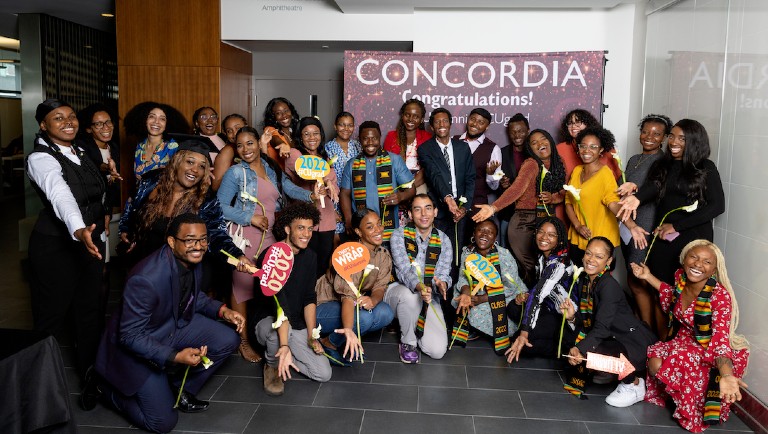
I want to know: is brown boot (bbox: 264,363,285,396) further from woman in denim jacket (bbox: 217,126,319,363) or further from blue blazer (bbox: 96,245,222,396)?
blue blazer (bbox: 96,245,222,396)

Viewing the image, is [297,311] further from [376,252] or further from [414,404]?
[414,404]

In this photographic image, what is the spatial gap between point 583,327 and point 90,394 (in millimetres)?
2748

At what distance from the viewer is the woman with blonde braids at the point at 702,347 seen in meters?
3.10

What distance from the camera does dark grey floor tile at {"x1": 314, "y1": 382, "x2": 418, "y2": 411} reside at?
→ 3.33m

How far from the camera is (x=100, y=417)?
313cm

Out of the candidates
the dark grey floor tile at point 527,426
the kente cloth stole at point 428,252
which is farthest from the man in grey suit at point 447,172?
the dark grey floor tile at point 527,426

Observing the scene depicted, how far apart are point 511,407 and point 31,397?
227 centimetres

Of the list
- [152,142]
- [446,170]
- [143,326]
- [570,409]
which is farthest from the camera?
[446,170]

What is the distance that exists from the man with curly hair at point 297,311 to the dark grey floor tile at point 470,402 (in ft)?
2.03

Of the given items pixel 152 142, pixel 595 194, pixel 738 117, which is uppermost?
pixel 738 117

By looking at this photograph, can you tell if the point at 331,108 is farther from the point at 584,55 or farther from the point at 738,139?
the point at 738,139

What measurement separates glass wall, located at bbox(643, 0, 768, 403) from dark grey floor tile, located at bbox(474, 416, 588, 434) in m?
1.00

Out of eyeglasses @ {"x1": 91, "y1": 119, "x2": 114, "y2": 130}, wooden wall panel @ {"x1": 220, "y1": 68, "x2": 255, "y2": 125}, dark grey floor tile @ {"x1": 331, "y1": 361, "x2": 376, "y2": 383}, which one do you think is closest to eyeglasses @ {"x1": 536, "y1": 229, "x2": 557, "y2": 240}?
dark grey floor tile @ {"x1": 331, "y1": 361, "x2": 376, "y2": 383}

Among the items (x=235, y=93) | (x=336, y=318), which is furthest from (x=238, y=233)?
(x=235, y=93)
